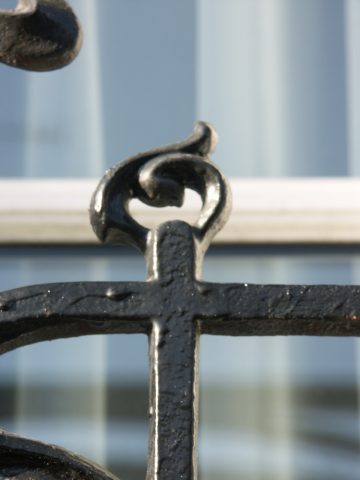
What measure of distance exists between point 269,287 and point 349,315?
72mm

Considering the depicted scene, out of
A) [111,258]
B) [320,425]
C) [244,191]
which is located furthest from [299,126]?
[320,425]

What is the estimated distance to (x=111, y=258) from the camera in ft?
5.48

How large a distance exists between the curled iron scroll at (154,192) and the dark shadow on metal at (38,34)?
109 mm

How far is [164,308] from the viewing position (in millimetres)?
921

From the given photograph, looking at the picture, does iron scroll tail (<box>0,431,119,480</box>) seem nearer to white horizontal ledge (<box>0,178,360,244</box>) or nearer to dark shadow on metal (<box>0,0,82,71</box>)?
dark shadow on metal (<box>0,0,82,71</box>)

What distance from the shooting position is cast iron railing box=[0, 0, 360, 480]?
0.89 m

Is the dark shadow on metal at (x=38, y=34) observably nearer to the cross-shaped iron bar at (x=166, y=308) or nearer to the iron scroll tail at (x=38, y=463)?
the cross-shaped iron bar at (x=166, y=308)

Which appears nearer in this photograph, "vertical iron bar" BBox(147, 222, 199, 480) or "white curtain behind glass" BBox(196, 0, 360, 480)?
"vertical iron bar" BBox(147, 222, 199, 480)

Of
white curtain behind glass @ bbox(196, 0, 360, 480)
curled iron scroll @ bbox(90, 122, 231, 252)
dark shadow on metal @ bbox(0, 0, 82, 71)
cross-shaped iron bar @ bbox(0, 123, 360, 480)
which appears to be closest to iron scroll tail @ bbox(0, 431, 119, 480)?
cross-shaped iron bar @ bbox(0, 123, 360, 480)

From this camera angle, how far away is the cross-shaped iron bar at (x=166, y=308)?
0.89m

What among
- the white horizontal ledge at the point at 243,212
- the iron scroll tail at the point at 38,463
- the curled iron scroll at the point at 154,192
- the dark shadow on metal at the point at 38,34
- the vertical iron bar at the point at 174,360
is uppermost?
the white horizontal ledge at the point at 243,212

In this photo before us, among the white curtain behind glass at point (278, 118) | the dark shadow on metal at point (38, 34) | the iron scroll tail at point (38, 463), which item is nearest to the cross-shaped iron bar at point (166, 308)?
the iron scroll tail at point (38, 463)

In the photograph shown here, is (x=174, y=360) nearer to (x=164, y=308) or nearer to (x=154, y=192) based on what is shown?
(x=164, y=308)

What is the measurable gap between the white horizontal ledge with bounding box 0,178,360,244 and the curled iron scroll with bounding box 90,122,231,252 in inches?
27.1
